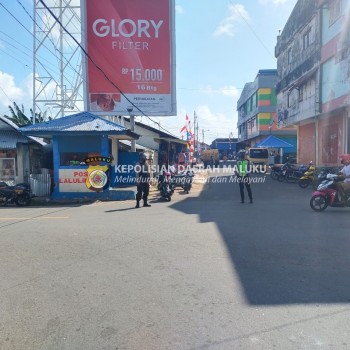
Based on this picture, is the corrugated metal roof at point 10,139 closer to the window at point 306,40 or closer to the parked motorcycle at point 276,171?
the parked motorcycle at point 276,171

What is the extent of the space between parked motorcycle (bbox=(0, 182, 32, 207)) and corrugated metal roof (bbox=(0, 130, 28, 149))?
10.8 ft

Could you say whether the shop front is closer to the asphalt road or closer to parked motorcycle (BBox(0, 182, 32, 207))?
parked motorcycle (BBox(0, 182, 32, 207))

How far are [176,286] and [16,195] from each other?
Result: 1040 centimetres

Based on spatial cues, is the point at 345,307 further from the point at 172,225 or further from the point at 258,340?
the point at 172,225

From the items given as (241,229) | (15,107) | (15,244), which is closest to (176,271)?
(241,229)

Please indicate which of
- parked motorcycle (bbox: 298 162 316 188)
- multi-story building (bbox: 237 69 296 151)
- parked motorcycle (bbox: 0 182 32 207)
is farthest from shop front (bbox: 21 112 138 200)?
multi-story building (bbox: 237 69 296 151)

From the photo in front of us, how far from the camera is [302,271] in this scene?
4.48 m

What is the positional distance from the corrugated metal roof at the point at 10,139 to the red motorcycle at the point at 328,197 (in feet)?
42.2

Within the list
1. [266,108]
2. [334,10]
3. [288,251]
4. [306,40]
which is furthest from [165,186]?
[266,108]

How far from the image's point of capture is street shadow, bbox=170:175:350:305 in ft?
12.6

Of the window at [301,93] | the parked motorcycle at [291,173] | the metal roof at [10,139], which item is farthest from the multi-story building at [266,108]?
the metal roof at [10,139]

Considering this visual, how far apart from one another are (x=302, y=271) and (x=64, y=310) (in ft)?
9.91

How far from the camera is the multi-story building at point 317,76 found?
639 inches

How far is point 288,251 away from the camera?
5402 mm
